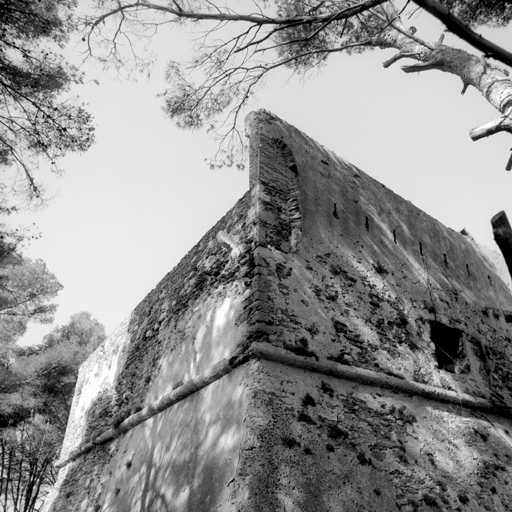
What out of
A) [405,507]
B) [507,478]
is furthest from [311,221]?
[507,478]

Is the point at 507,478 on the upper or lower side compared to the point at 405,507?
upper

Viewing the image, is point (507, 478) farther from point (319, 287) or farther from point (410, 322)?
point (319, 287)

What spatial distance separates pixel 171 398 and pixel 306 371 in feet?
5.15

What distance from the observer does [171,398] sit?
460 centimetres

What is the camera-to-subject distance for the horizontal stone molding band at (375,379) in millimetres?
3768

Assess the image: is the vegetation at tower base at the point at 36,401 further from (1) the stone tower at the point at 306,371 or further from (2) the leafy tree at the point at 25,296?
(1) the stone tower at the point at 306,371

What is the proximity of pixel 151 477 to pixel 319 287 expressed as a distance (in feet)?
8.37

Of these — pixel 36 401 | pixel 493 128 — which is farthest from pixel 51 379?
pixel 493 128

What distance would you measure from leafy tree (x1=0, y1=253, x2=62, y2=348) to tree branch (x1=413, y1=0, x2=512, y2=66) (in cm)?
1305

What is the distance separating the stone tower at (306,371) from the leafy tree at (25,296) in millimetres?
7664

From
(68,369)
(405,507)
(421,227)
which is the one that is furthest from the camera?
(68,369)

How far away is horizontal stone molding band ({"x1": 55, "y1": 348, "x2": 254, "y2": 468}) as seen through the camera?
12.7 feet

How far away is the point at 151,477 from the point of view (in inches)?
173

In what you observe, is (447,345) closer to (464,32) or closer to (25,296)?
(464,32)
